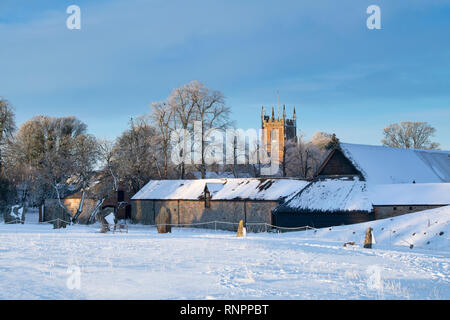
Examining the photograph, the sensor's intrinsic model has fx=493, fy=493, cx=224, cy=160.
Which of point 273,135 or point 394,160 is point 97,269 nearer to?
point 394,160

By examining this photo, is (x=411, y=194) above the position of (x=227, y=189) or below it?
below

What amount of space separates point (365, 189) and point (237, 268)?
22.7 meters

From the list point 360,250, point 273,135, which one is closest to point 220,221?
point 360,250

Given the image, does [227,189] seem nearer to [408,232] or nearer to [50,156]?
[50,156]

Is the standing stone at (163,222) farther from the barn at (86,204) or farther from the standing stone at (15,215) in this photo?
the standing stone at (15,215)

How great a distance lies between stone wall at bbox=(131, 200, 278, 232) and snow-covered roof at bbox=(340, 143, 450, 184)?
8.03 m

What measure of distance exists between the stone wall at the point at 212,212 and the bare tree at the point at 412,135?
146 ft

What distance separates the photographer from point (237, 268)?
18156 mm

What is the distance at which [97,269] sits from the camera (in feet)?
57.9

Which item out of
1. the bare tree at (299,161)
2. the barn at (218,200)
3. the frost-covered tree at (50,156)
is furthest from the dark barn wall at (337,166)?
the bare tree at (299,161)

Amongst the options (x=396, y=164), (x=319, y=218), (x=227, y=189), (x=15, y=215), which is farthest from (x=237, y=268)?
(x=15, y=215)

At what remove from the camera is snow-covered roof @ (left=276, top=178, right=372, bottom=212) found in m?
36.3

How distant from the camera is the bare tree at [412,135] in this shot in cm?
7956
